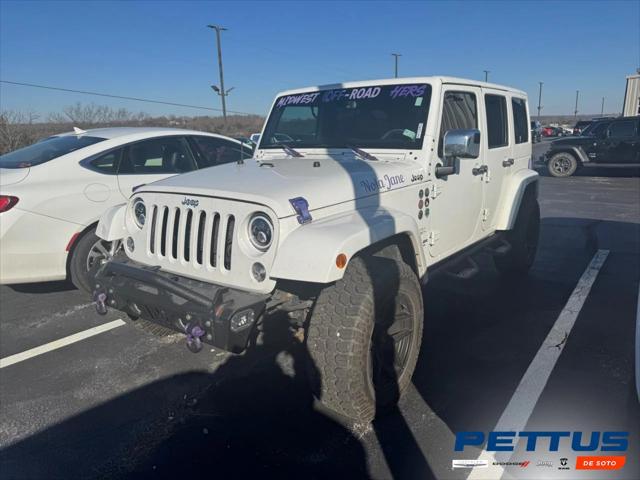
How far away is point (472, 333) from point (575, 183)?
1236 cm

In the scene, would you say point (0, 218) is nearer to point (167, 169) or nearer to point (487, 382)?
point (167, 169)

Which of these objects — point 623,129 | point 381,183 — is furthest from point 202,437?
point 623,129

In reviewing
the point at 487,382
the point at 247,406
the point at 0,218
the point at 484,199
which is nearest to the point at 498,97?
the point at 484,199

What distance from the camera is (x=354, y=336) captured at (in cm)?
260

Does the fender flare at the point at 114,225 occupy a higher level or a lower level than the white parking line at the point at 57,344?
higher

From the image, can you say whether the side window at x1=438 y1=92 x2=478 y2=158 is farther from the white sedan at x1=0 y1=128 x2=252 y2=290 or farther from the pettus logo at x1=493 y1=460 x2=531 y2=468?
the pettus logo at x1=493 y1=460 x2=531 y2=468

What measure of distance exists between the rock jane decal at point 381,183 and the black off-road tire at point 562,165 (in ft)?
48.1

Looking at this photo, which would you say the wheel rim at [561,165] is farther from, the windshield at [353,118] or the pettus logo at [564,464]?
the pettus logo at [564,464]

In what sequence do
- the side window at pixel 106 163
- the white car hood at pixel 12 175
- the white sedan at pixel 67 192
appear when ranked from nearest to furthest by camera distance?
the white sedan at pixel 67 192
the white car hood at pixel 12 175
the side window at pixel 106 163

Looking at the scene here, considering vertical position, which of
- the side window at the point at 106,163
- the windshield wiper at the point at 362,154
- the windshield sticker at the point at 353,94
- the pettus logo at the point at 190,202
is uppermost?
the windshield sticker at the point at 353,94

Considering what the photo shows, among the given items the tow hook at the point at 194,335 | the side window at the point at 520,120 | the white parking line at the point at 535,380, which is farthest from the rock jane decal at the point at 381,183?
the side window at the point at 520,120

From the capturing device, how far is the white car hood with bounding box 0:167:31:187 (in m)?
4.44

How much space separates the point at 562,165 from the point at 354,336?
1576 centimetres

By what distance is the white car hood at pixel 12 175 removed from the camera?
4.44 m
